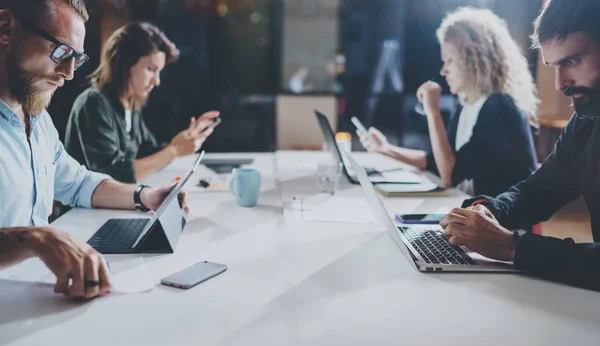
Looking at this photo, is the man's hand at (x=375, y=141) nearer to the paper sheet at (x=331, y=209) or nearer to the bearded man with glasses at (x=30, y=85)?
the paper sheet at (x=331, y=209)

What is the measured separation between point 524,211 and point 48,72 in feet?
4.66

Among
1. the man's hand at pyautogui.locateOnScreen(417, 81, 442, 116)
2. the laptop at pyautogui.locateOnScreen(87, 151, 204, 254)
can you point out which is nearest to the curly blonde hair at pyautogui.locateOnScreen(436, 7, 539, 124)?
the man's hand at pyautogui.locateOnScreen(417, 81, 442, 116)

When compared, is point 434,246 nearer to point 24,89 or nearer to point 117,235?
point 117,235

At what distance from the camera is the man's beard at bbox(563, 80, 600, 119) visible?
1.36 metres

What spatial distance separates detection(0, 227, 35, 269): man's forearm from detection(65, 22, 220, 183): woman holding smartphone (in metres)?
1.26

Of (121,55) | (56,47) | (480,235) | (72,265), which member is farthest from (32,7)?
(480,235)

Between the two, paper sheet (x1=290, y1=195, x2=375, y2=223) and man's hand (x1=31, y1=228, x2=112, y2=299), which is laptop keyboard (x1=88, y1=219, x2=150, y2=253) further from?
paper sheet (x1=290, y1=195, x2=375, y2=223)

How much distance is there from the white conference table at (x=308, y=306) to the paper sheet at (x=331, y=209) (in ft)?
0.72

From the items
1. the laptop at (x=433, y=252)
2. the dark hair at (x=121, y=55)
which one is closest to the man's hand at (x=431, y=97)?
the laptop at (x=433, y=252)

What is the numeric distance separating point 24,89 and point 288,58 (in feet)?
16.9

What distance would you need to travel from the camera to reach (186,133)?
250 centimetres

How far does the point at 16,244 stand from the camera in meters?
1.03

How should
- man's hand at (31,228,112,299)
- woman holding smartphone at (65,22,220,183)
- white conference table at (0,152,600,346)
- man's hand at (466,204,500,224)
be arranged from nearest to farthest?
white conference table at (0,152,600,346), man's hand at (31,228,112,299), man's hand at (466,204,500,224), woman holding smartphone at (65,22,220,183)

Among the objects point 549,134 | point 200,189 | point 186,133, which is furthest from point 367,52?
point 200,189
